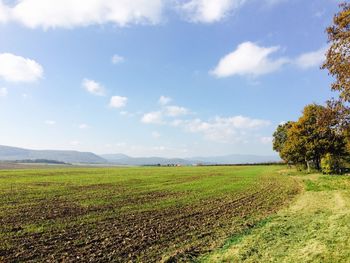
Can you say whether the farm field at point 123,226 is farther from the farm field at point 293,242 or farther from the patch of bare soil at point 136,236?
the farm field at point 293,242

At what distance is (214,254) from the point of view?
11.8 m

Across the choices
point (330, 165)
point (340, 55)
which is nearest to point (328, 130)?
point (340, 55)

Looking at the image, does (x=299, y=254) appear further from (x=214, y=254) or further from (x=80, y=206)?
→ (x=80, y=206)

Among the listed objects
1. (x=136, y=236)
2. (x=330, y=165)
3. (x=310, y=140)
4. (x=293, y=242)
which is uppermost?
(x=310, y=140)

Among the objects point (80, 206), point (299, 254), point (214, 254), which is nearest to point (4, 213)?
point (80, 206)

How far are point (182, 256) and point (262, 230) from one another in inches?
205

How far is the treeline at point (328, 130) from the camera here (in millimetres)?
17516

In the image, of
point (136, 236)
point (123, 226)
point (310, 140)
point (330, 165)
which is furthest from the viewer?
point (310, 140)

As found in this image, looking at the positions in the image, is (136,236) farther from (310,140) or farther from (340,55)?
(310,140)

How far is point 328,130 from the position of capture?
24250mm

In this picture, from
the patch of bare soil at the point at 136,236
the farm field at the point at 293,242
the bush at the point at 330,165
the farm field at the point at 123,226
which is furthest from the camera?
the bush at the point at 330,165

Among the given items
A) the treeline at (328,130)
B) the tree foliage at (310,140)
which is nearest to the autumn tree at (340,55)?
the treeline at (328,130)

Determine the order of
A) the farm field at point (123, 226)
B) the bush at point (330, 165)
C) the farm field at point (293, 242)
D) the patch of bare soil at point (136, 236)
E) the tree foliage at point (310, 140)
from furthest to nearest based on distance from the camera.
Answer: the tree foliage at point (310, 140)
the bush at point (330, 165)
the farm field at point (123, 226)
the patch of bare soil at point (136, 236)
the farm field at point (293, 242)

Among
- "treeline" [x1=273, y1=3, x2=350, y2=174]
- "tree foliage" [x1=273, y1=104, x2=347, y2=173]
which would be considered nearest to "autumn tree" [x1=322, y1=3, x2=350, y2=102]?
"treeline" [x1=273, y1=3, x2=350, y2=174]
